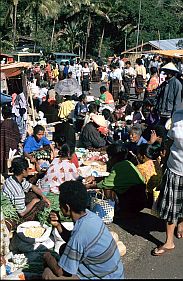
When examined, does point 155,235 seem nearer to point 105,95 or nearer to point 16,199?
point 16,199

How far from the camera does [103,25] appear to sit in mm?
45469

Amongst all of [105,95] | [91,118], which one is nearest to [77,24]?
[105,95]

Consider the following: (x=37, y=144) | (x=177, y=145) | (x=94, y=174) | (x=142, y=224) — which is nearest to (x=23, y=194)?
(x=142, y=224)

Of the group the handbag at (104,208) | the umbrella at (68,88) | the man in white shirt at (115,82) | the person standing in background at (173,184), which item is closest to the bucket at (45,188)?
the handbag at (104,208)

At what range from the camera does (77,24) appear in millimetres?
43438

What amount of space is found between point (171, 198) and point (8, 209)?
1885 mm

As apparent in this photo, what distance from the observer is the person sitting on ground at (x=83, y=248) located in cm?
367

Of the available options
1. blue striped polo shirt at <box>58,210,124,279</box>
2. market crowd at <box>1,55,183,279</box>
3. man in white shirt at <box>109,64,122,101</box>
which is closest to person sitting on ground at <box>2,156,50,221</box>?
market crowd at <box>1,55,183,279</box>

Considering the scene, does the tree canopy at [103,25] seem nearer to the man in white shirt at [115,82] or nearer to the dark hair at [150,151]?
the man in white shirt at [115,82]

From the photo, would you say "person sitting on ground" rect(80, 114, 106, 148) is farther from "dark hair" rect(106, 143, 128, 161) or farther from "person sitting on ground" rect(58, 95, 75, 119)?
"person sitting on ground" rect(58, 95, 75, 119)

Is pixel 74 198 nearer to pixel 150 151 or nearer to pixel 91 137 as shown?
pixel 150 151

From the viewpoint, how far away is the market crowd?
378cm

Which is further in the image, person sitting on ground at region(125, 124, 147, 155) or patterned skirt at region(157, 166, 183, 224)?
person sitting on ground at region(125, 124, 147, 155)

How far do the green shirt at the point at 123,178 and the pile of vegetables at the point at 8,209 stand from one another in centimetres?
136
